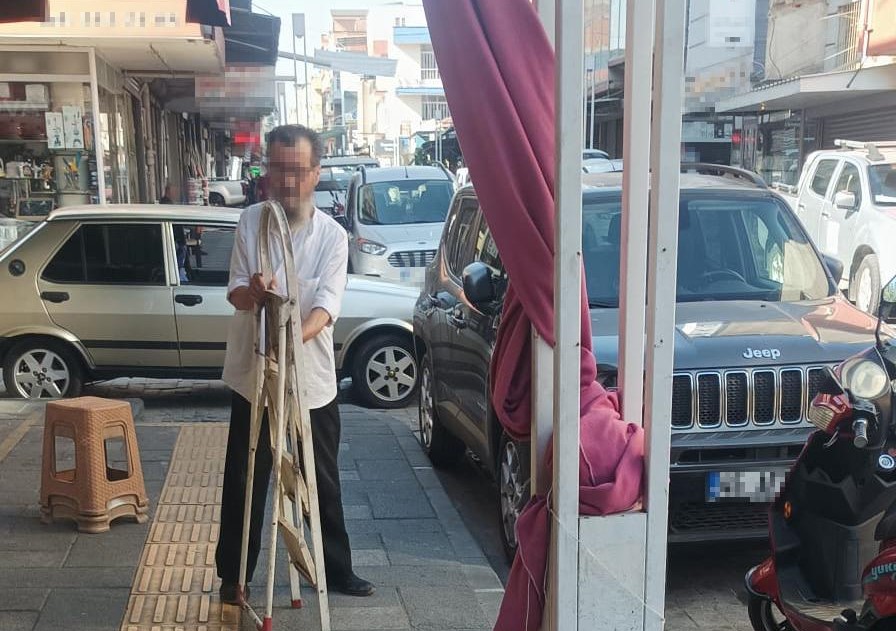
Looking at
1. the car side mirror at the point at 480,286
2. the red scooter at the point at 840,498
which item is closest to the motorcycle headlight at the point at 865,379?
the red scooter at the point at 840,498

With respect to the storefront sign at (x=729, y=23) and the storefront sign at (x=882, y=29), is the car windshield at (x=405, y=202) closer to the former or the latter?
the storefront sign at (x=729, y=23)

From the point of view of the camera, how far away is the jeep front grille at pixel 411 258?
44.2ft

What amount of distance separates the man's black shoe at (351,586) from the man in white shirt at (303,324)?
29cm

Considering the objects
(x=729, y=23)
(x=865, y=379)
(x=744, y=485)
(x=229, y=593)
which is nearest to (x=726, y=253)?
(x=744, y=485)

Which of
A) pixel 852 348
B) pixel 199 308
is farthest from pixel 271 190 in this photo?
pixel 199 308

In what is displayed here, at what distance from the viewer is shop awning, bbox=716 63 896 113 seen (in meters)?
19.7

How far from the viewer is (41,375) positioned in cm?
783

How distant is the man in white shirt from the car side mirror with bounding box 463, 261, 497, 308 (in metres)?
1.44

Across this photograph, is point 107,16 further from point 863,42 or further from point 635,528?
point 863,42

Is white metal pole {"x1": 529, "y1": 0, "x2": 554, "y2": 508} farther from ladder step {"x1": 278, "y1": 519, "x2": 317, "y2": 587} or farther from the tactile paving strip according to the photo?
the tactile paving strip

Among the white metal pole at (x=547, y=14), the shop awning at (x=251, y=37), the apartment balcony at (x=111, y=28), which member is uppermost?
the shop awning at (x=251, y=37)

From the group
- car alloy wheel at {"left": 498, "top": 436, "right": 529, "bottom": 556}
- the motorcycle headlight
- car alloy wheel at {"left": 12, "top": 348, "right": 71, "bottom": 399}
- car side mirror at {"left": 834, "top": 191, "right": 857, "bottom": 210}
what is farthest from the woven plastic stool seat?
car side mirror at {"left": 834, "top": 191, "right": 857, "bottom": 210}

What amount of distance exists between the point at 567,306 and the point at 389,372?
5992mm

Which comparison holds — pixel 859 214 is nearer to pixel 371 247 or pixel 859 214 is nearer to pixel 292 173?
pixel 371 247
